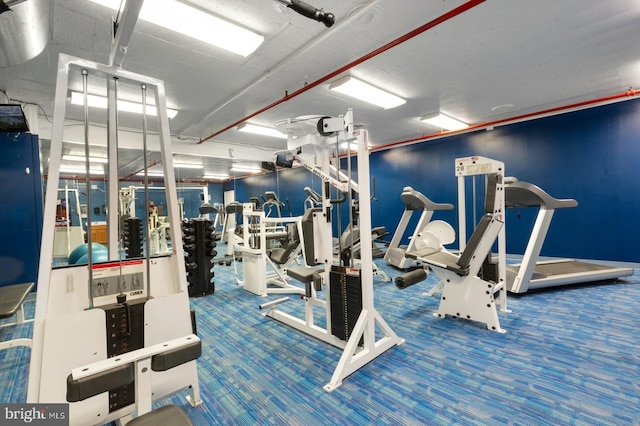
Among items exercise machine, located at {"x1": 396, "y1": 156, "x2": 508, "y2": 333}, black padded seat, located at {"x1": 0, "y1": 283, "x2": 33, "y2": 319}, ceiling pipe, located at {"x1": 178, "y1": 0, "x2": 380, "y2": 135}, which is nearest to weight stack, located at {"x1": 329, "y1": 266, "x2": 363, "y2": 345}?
exercise machine, located at {"x1": 396, "y1": 156, "x2": 508, "y2": 333}

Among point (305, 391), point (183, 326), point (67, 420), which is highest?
point (183, 326)

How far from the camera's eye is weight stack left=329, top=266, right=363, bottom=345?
2.44 meters

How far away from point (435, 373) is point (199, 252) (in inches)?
141

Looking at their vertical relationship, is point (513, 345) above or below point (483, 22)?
below

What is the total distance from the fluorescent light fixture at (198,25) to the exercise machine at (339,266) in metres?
1.09

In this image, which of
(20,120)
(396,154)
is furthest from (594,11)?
(20,120)

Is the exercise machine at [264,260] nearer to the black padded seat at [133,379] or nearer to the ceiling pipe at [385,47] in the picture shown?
the ceiling pipe at [385,47]

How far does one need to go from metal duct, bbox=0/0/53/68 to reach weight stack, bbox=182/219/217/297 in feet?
8.31

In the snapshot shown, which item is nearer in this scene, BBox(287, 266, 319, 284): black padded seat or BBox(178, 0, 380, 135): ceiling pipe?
BBox(178, 0, 380, 135): ceiling pipe

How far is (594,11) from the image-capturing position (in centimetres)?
269

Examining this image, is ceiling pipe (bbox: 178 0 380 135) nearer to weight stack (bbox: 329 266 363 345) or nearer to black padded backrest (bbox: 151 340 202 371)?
weight stack (bbox: 329 266 363 345)

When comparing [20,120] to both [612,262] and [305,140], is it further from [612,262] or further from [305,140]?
[612,262]

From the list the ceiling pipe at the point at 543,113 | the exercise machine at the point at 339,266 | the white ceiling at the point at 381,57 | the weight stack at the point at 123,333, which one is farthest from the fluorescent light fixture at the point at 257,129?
the weight stack at the point at 123,333

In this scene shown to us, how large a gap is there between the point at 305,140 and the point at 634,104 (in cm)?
595
